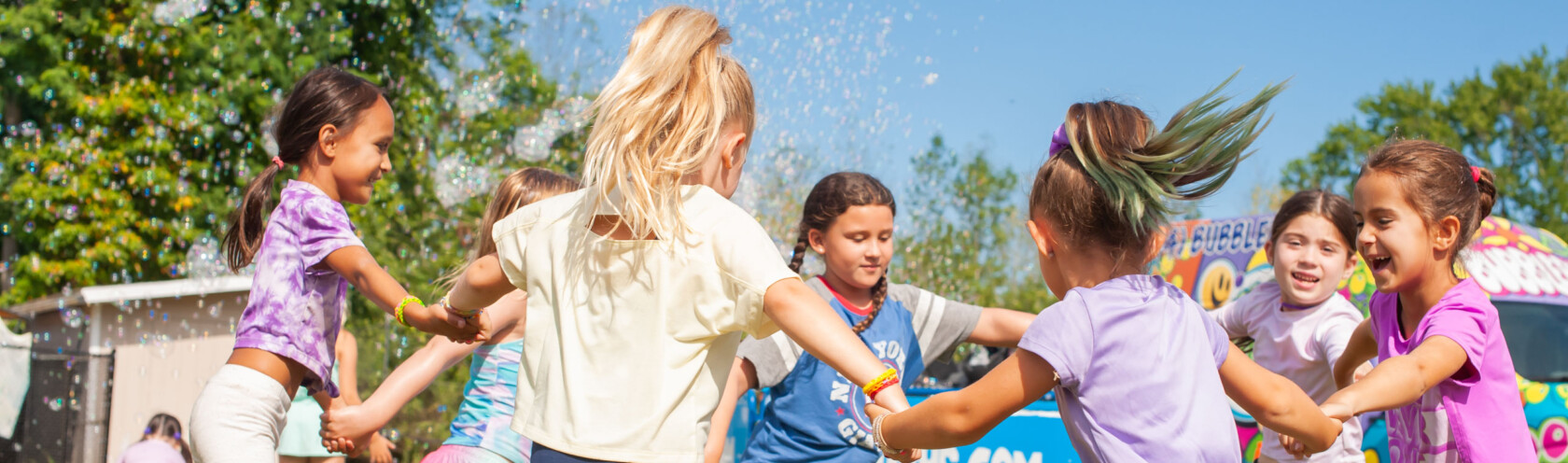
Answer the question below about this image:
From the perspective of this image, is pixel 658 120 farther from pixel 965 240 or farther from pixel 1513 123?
pixel 1513 123

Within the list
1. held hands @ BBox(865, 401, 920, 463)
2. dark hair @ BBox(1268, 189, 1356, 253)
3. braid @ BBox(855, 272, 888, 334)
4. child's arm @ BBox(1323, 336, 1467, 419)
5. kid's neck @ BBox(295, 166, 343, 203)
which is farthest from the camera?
dark hair @ BBox(1268, 189, 1356, 253)

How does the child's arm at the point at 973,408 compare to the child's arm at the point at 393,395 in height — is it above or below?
below

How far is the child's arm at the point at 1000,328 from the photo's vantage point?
3152 mm

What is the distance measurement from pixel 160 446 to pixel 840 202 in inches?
227

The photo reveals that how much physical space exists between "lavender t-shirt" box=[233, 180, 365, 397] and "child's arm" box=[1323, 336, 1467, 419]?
231cm

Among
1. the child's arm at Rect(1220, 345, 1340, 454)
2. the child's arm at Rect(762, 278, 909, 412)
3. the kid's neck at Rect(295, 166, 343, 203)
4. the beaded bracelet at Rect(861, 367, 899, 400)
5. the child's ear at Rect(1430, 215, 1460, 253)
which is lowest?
the child's arm at Rect(1220, 345, 1340, 454)

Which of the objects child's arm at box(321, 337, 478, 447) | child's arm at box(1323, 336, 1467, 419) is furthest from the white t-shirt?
child's arm at box(321, 337, 478, 447)

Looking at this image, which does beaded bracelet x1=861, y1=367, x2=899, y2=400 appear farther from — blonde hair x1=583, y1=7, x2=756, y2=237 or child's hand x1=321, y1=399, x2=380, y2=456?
child's hand x1=321, y1=399, x2=380, y2=456

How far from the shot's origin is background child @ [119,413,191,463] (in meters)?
6.88

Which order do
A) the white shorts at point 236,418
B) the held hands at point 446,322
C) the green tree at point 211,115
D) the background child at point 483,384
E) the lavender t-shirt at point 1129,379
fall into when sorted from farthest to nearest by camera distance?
the green tree at point 211,115, the background child at point 483,384, the white shorts at point 236,418, the held hands at point 446,322, the lavender t-shirt at point 1129,379

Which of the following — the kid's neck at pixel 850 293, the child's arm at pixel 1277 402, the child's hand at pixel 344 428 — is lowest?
the child's arm at pixel 1277 402

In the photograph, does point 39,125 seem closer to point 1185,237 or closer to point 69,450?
point 69,450

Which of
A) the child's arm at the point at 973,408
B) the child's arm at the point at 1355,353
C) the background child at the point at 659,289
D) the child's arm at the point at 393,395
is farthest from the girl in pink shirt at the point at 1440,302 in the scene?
the child's arm at the point at 393,395

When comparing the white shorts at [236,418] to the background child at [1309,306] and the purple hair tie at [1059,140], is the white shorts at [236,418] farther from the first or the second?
the background child at [1309,306]
